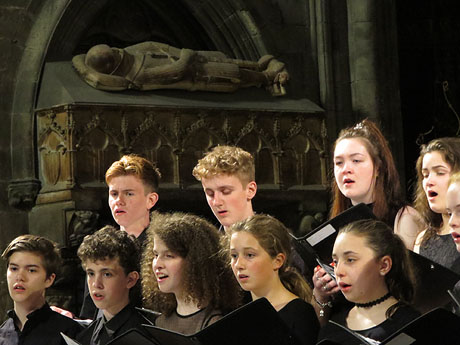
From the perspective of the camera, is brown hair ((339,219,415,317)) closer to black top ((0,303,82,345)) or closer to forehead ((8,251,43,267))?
black top ((0,303,82,345))

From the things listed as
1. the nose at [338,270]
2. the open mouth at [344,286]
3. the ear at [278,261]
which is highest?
the ear at [278,261]

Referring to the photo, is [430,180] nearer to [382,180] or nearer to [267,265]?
[382,180]

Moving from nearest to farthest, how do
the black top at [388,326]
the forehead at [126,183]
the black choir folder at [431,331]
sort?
the black choir folder at [431,331] < the black top at [388,326] < the forehead at [126,183]

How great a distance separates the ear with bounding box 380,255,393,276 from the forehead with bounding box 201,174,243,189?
3.34ft

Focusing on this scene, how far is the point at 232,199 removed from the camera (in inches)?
194

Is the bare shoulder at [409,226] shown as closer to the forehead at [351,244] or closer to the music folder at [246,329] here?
the forehead at [351,244]

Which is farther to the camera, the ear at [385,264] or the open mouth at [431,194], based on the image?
the open mouth at [431,194]

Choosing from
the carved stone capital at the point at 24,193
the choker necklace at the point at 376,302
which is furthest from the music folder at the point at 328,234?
the carved stone capital at the point at 24,193

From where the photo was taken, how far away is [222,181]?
194 inches

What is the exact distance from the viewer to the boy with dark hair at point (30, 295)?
5.20m

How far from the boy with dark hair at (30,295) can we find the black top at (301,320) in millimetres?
1283

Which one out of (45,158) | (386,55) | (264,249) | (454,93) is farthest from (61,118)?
(264,249)

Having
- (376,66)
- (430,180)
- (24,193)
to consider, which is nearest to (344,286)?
(430,180)

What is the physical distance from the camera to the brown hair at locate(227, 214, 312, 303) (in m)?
4.43
